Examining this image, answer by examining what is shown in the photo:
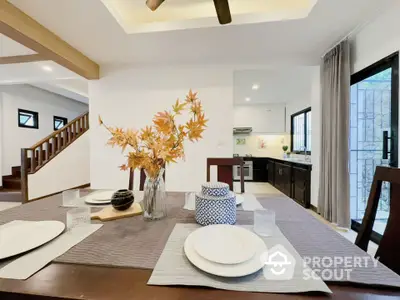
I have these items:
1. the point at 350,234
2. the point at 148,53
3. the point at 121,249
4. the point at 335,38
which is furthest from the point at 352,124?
the point at 121,249

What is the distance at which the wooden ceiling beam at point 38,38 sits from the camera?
206 centimetres

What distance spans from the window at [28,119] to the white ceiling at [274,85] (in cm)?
542

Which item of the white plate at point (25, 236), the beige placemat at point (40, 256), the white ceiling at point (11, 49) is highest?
the white ceiling at point (11, 49)

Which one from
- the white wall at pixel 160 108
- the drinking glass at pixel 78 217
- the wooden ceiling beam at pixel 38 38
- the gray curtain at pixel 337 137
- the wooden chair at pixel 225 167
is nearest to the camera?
the drinking glass at pixel 78 217

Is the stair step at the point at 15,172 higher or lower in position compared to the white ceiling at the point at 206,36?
lower

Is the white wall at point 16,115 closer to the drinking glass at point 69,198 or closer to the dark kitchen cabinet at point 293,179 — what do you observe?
the drinking glass at point 69,198

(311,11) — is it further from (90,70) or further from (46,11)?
(90,70)

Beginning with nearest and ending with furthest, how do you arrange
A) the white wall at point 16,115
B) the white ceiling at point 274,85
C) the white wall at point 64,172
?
1. the white ceiling at point 274,85
2. the white wall at point 64,172
3. the white wall at point 16,115

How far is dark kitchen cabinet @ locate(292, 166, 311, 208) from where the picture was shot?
3604 mm

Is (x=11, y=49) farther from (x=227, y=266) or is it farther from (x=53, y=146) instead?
(x=227, y=266)

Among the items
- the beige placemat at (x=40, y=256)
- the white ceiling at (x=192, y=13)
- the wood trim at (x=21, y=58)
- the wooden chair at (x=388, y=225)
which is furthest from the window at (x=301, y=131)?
the wood trim at (x=21, y=58)

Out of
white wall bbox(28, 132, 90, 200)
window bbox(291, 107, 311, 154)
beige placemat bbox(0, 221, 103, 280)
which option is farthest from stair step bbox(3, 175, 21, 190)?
window bbox(291, 107, 311, 154)

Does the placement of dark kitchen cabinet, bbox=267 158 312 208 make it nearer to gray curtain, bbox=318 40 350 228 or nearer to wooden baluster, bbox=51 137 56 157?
gray curtain, bbox=318 40 350 228

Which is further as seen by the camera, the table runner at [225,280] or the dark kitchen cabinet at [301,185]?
the dark kitchen cabinet at [301,185]
